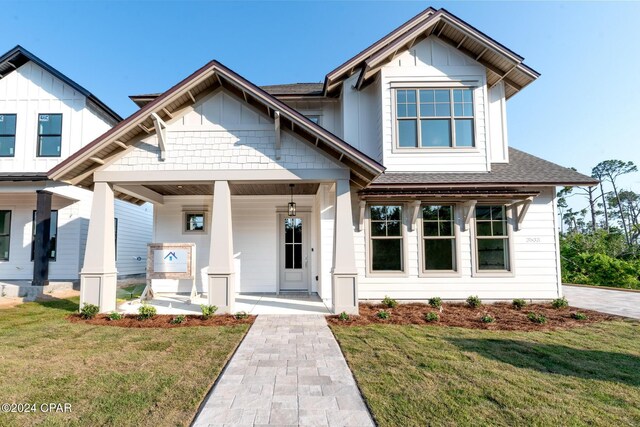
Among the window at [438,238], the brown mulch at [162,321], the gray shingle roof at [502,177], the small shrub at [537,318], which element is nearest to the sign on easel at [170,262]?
the brown mulch at [162,321]

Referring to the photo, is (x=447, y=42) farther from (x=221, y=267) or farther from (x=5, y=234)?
(x=5, y=234)

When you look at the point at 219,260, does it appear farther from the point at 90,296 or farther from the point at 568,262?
the point at 568,262

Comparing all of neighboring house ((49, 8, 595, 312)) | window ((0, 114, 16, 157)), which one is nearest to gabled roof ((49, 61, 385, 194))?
neighboring house ((49, 8, 595, 312))

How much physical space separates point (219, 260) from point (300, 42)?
13605 millimetres

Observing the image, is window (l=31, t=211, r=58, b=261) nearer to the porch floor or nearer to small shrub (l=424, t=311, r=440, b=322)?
the porch floor

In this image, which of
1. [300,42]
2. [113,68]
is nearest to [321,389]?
[300,42]

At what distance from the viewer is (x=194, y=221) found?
1032 centimetres

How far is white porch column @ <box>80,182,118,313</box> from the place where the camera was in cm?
688

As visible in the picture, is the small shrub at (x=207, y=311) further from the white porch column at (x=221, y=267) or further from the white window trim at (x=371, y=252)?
the white window trim at (x=371, y=252)

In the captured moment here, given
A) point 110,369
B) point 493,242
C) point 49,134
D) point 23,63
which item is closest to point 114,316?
point 110,369

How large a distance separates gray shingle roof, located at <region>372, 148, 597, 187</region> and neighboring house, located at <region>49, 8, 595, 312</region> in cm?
5

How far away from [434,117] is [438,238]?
10.6 feet

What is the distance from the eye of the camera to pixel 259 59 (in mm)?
20500

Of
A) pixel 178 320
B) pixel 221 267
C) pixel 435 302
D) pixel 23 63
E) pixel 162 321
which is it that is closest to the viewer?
pixel 178 320
